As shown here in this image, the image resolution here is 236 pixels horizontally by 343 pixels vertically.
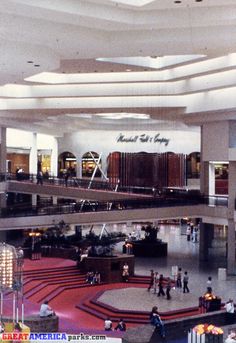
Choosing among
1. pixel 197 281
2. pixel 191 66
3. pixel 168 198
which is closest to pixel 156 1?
pixel 191 66

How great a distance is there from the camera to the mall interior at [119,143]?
501 inches

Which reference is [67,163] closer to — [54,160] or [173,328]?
[54,160]

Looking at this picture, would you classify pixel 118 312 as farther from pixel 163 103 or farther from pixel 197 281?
pixel 163 103

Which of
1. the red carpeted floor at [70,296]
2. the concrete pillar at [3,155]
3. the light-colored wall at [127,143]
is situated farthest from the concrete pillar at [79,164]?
the red carpeted floor at [70,296]

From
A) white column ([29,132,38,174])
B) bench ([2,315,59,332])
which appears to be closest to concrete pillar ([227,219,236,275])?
bench ([2,315,59,332])

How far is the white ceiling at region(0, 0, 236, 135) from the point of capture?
11.8m

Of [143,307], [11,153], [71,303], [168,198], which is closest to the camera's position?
[143,307]

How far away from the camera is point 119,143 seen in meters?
43.9

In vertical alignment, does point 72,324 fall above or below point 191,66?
below

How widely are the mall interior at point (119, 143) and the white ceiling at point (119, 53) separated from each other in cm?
4

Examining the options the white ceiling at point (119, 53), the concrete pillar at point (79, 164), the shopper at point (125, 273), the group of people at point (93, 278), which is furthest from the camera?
the concrete pillar at point (79, 164)

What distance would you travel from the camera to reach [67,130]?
43.5 metres

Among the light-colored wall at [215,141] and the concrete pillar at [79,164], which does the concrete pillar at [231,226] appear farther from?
the concrete pillar at [79,164]

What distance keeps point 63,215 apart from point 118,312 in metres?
8.09
